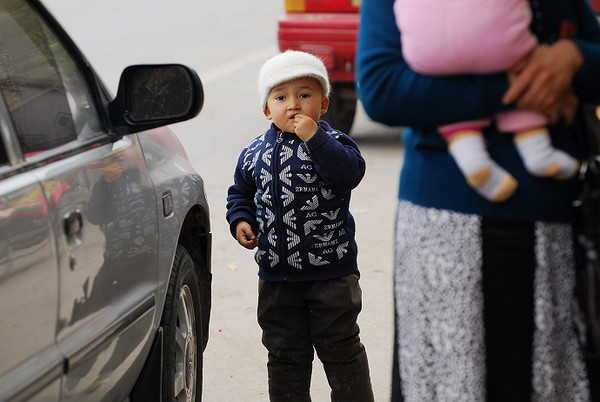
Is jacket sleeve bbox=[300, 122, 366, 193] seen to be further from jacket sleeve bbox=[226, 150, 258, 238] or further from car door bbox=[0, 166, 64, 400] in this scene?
car door bbox=[0, 166, 64, 400]

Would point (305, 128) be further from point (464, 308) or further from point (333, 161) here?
point (464, 308)

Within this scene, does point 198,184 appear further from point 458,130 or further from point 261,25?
point 261,25

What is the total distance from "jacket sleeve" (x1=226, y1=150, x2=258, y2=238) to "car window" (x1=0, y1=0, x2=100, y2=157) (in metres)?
0.48

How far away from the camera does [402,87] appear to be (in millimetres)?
2230

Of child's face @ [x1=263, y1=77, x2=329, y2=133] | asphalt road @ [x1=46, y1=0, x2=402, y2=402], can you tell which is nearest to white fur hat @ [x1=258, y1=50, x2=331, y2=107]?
child's face @ [x1=263, y1=77, x2=329, y2=133]

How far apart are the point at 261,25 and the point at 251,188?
1484cm

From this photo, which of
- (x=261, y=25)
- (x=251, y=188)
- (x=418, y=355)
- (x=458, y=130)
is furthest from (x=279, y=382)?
(x=261, y=25)

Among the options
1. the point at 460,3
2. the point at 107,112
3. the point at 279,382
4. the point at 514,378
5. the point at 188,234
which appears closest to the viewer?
the point at 460,3

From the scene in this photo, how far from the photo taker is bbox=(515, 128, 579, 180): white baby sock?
217 cm

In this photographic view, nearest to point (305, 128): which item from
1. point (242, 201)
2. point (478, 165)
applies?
point (242, 201)

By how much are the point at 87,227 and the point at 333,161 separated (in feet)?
2.55

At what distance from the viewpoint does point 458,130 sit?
2219 mm

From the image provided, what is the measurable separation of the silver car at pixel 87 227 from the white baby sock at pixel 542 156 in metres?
1.11

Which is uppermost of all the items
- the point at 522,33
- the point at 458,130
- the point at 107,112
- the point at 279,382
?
the point at 522,33
